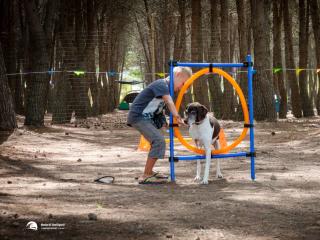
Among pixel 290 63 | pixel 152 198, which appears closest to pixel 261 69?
pixel 290 63

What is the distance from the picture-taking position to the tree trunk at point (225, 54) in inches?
893

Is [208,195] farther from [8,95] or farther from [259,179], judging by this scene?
[8,95]

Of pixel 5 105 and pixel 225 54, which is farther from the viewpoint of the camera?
pixel 225 54

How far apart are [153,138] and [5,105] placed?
772 cm

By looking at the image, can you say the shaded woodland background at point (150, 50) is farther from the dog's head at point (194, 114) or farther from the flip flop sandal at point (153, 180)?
the dog's head at point (194, 114)

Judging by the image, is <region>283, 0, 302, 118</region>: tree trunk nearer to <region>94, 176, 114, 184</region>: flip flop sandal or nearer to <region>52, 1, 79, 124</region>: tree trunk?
<region>52, 1, 79, 124</region>: tree trunk

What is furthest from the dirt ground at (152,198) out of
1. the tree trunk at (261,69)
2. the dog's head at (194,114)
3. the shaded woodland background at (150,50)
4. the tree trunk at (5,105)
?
the tree trunk at (261,69)

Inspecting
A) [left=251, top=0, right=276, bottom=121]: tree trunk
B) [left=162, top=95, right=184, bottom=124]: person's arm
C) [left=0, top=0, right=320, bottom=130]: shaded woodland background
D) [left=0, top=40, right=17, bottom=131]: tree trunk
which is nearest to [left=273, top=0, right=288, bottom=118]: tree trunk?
[left=0, top=0, right=320, bottom=130]: shaded woodland background

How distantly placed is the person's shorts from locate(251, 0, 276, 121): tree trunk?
11.4m

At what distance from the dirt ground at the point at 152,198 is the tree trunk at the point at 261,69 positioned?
6.32 m

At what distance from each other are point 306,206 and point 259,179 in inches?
85.0

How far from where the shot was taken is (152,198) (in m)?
7.13

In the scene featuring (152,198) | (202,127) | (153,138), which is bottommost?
(152,198)

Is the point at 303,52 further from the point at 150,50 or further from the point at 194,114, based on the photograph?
the point at 194,114
